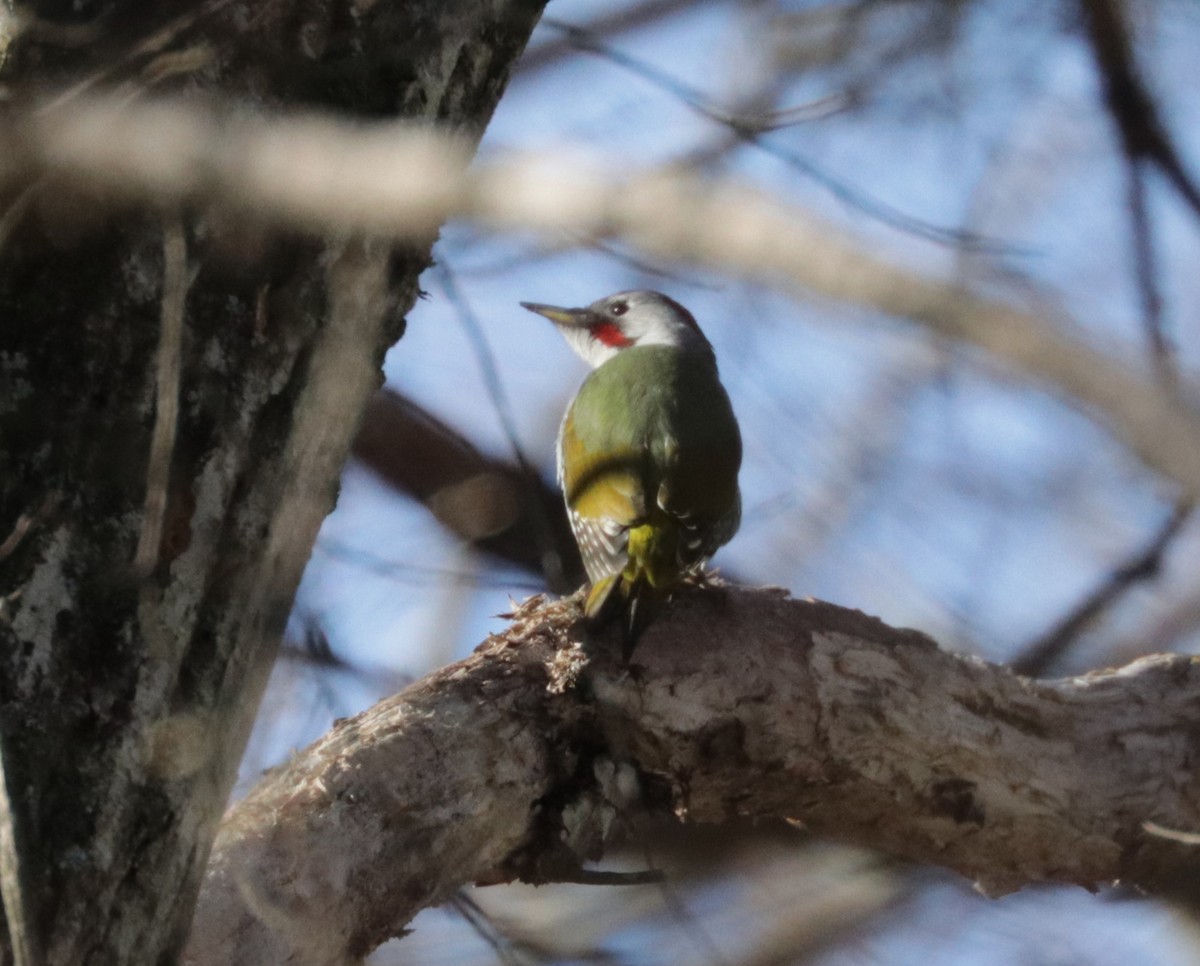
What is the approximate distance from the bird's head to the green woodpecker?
48 centimetres

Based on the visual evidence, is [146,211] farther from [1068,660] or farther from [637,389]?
[1068,660]

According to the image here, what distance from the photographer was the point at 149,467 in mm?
1986

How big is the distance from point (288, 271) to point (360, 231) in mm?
129

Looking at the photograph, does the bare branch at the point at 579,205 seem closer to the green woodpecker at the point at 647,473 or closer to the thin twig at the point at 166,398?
the thin twig at the point at 166,398

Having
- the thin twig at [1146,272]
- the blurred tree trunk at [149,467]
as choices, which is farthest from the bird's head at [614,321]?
the blurred tree trunk at [149,467]

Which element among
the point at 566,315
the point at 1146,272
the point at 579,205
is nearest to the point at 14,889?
the point at 579,205

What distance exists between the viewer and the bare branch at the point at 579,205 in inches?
45.3

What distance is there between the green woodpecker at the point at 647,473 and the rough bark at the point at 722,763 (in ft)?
0.75

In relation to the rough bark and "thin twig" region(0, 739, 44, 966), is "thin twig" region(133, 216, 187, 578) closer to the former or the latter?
"thin twig" region(0, 739, 44, 966)

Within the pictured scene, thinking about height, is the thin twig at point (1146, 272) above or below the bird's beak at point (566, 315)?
above

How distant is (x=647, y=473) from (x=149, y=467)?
255 cm

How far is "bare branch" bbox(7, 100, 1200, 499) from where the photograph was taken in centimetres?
115

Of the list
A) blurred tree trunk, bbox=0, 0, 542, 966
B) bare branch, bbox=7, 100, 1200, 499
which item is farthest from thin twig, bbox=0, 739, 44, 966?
bare branch, bbox=7, 100, 1200, 499

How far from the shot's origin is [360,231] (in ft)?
7.55
